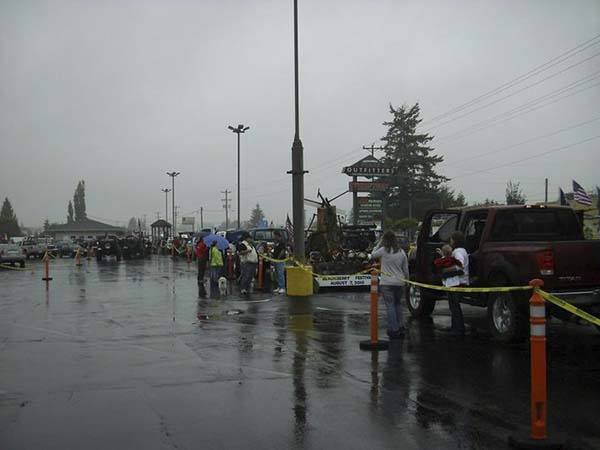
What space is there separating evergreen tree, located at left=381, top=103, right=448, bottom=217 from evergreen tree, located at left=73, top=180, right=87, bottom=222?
99.0 m

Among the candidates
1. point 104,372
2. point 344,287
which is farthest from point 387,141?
point 104,372

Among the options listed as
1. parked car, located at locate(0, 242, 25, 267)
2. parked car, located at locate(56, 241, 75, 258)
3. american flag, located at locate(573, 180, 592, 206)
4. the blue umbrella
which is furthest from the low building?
the blue umbrella

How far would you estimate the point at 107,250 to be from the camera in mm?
43500

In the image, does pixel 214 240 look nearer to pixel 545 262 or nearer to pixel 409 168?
pixel 545 262

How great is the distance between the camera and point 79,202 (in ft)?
484

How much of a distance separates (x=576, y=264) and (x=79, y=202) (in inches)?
5881

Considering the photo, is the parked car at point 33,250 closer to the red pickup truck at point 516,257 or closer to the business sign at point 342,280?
the business sign at point 342,280

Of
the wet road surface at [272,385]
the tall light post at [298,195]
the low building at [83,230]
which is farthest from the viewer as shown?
the low building at [83,230]

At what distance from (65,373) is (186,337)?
2.83 metres

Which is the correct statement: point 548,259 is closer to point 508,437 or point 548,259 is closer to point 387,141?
point 508,437

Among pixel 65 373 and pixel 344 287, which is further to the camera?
pixel 344 287

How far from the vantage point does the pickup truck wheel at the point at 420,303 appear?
39.9 feet

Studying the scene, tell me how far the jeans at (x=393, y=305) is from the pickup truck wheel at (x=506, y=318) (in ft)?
4.65

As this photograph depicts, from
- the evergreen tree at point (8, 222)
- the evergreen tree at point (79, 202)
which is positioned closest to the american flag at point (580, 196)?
the evergreen tree at point (8, 222)
